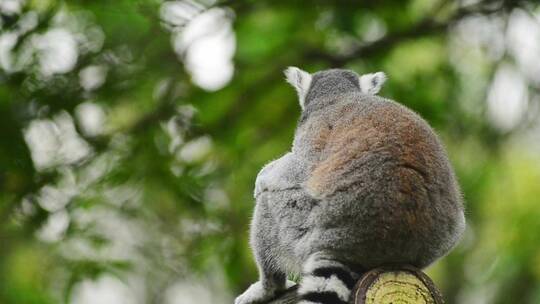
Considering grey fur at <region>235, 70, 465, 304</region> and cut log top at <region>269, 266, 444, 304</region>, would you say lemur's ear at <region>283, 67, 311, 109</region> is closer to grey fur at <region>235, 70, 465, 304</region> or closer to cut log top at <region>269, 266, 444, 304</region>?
grey fur at <region>235, 70, 465, 304</region>

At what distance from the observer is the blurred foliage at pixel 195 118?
7.14 m

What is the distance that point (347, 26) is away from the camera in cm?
845

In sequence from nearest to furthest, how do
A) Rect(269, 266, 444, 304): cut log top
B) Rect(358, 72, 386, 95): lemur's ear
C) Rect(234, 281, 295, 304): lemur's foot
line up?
Rect(269, 266, 444, 304): cut log top → Rect(234, 281, 295, 304): lemur's foot → Rect(358, 72, 386, 95): lemur's ear

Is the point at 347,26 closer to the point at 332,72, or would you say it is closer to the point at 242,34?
the point at 242,34

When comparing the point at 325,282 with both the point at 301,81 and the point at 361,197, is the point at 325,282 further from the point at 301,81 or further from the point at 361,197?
the point at 301,81

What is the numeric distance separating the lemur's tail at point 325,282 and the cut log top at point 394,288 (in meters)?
0.08

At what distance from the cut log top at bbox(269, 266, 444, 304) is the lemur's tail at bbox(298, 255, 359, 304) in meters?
0.08

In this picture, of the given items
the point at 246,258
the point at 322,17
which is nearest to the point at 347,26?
the point at 322,17

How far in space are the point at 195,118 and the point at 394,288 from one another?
473 cm

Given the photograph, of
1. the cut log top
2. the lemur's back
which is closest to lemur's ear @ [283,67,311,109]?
the lemur's back

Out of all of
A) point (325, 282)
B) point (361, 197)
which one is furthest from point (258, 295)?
point (361, 197)

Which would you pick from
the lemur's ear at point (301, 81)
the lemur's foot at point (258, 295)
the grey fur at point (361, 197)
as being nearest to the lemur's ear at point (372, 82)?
the lemur's ear at point (301, 81)

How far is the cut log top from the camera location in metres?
3.80

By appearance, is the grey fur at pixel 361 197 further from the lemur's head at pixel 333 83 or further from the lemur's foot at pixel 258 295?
the lemur's head at pixel 333 83
